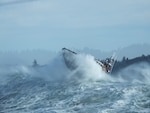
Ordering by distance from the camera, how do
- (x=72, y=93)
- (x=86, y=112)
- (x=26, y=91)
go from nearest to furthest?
1. (x=86, y=112)
2. (x=72, y=93)
3. (x=26, y=91)

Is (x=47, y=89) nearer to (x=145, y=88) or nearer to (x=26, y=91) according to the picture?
(x=26, y=91)

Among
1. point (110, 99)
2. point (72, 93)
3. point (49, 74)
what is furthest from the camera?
point (49, 74)

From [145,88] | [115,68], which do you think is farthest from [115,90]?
[115,68]

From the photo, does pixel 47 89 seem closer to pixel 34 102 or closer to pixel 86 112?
pixel 34 102

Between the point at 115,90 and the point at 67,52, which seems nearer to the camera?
the point at 115,90

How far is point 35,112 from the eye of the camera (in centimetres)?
3281

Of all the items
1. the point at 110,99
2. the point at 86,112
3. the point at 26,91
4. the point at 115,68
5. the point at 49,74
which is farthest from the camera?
the point at 115,68

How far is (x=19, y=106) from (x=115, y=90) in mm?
10495

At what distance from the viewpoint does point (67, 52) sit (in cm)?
6288

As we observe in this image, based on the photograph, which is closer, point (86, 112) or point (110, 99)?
point (86, 112)

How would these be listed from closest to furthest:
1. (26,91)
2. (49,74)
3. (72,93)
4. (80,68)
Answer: (72,93) < (26,91) < (80,68) < (49,74)

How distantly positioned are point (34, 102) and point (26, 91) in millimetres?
9043

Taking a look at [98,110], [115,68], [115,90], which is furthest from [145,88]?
[115,68]

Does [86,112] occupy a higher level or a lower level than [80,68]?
lower
